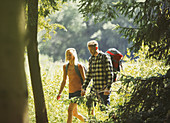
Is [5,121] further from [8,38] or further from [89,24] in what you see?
[89,24]

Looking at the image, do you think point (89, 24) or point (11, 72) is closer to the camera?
point (11, 72)

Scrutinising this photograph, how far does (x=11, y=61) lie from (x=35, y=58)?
4.34 meters

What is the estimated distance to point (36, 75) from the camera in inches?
210

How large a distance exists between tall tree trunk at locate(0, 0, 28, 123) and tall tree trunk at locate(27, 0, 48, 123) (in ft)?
13.3

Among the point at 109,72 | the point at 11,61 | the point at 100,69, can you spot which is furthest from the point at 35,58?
the point at 11,61

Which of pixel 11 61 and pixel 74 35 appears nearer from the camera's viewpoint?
pixel 11 61

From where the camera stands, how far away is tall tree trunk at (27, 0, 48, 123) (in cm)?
498

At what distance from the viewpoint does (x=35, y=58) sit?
5250mm

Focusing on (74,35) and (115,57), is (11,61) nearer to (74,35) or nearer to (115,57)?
(115,57)

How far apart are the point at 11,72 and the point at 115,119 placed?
79.1 inches

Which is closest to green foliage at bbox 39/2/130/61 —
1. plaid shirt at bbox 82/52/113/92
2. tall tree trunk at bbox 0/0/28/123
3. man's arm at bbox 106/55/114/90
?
plaid shirt at bbox 82/52/113/92

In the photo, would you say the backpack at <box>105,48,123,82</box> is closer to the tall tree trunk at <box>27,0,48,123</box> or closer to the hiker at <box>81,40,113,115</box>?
the hiker at <box>81,40,113,115</box>

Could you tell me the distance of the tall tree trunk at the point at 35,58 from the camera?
4984 millimetres

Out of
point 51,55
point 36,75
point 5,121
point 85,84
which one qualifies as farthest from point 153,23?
point 51,55
